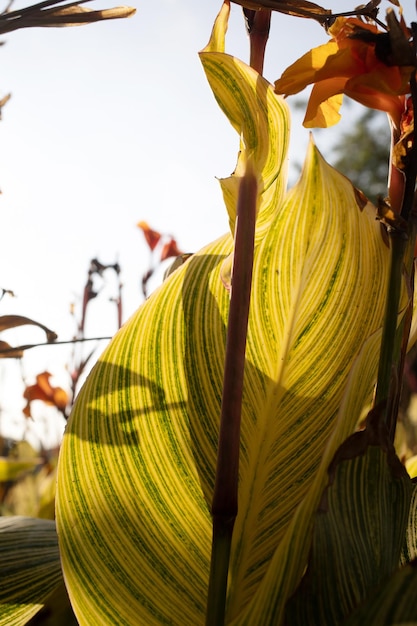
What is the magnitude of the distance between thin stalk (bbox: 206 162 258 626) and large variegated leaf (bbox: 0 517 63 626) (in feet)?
0.55

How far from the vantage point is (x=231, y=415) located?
308 millimetres

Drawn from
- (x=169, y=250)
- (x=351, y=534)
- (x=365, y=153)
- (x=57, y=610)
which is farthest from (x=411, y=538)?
(x=365, y=153)

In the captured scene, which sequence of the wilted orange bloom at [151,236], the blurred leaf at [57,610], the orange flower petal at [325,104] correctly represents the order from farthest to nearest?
the wilted orange bloom at [151,236] → the blurred leaf at [57,610] → the orange flower petal at [325,104]

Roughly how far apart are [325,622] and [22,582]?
0.22 m

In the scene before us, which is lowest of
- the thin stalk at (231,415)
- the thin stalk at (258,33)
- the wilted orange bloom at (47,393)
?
the wilted orange bloom at (47,393)

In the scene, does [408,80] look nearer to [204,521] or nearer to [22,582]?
[204,521]

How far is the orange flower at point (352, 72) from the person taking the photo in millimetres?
306

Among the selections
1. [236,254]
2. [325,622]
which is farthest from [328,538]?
[236,254]

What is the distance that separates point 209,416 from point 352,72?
0.70 feet

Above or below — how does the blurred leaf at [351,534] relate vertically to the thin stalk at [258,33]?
below

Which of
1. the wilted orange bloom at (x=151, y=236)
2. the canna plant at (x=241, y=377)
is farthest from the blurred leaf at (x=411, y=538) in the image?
the wilted orange bloom at (x=151, y=236)

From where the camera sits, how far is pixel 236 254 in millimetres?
316

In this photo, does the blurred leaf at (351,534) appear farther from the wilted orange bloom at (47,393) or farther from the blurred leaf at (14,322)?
the wilted orange bloom at (47,393)

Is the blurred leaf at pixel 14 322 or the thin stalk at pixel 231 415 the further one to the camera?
the blurred leaf at pixel 14 322
